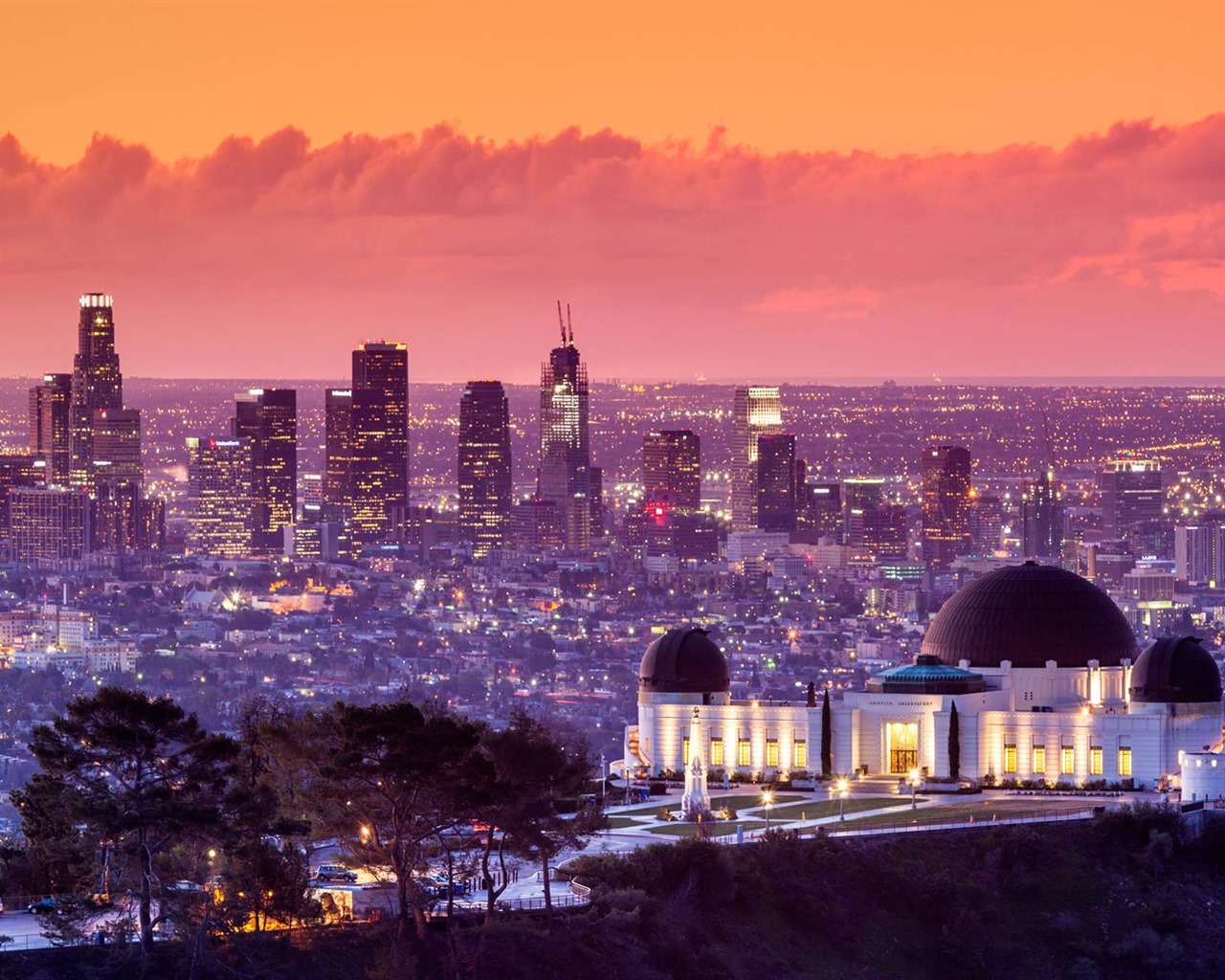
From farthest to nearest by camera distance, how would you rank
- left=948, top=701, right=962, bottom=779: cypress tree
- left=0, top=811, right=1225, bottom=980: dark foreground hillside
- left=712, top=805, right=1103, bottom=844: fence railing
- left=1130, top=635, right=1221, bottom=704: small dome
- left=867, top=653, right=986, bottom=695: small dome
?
left=867, top=653, right=986, bottom=695: small dome < left=1130, top=635, right=1221, bottom=704: small dome < left=948, top=701, right=962, bottom=779: cypress tree < left=712, top=805, right=1103, bottom=844: fence railing < left=0, top=811, right=1225, bottom=980: dark foreground hillside

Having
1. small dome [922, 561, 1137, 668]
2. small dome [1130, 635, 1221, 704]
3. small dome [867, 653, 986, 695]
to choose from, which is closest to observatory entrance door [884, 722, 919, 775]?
small dome [867, 653, 986, 695]

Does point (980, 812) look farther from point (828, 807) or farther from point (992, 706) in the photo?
point (992, 706)

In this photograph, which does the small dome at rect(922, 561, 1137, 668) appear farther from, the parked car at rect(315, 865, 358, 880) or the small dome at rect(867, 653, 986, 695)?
the parked car at rect(315, 865, 358, 880)

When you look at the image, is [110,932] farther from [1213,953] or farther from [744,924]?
[1213,953]

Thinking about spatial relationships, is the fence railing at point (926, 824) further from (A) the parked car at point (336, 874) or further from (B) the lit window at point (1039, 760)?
(A) the parked car at point (336, 874)

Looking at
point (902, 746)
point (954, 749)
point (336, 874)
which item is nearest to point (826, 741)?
point (902, 746)
